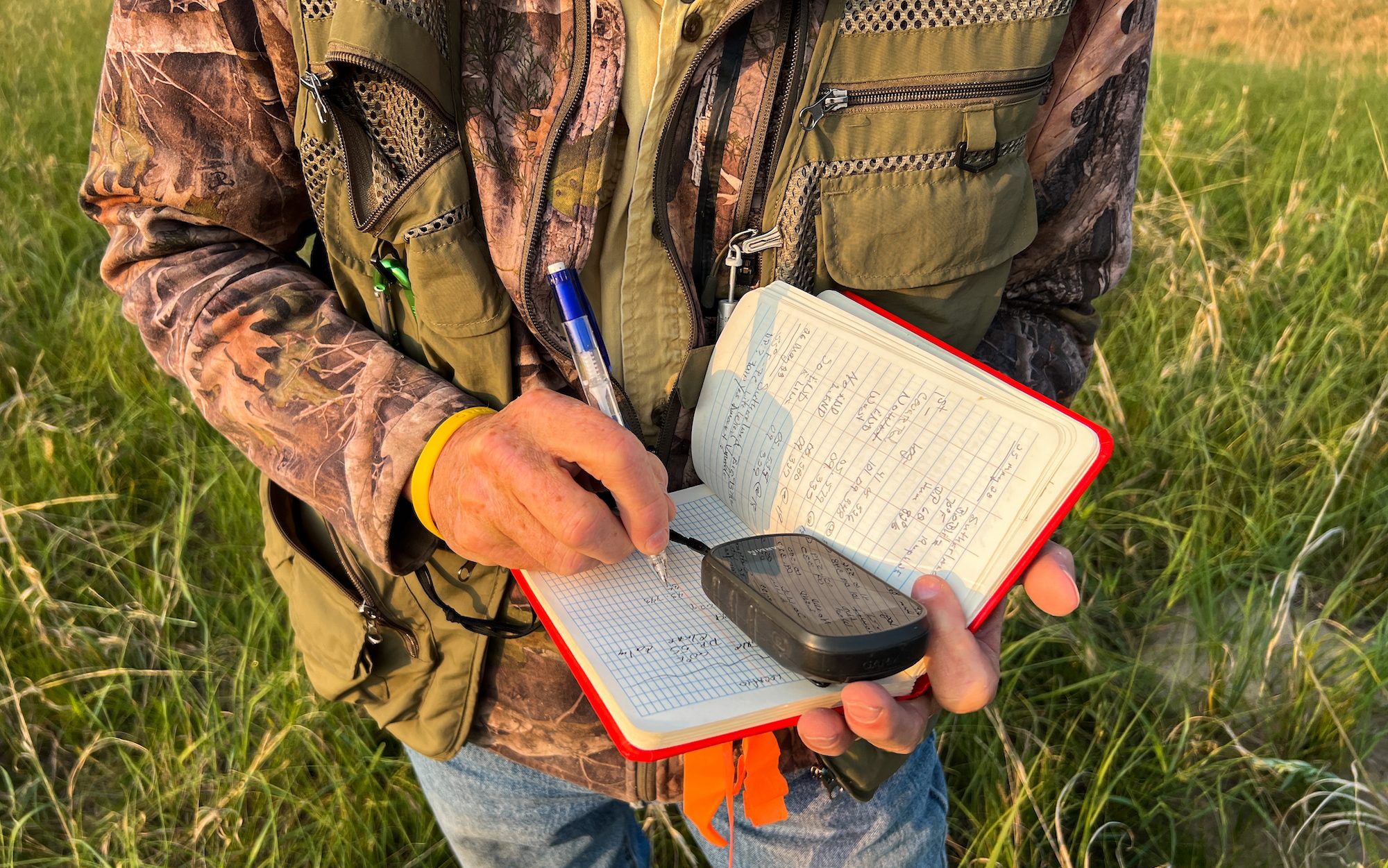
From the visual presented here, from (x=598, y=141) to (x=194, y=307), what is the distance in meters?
0.56

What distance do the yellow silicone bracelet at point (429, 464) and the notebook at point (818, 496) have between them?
0.47 ft

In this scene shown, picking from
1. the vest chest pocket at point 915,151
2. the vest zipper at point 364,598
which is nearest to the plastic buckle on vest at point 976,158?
the vest chest pocket at point 915,151

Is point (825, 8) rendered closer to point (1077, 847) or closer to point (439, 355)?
point (439, 355)

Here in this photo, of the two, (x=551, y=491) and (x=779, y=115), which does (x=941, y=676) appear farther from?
(x=779, y=115)

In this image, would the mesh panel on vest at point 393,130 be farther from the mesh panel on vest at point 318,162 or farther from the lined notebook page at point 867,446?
the lined notebook page at point 867,446

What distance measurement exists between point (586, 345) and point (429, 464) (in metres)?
0.23

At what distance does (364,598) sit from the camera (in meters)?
1.27

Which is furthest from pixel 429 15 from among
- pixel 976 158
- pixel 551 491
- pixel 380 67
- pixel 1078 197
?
pixel 1078 197

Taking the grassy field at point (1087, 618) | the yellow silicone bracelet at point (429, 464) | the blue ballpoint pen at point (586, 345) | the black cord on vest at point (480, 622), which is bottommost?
the grassy field at point (1087, 618)

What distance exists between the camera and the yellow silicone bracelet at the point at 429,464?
1.03 metres

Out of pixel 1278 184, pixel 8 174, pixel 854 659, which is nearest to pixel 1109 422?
pixel 1278 184

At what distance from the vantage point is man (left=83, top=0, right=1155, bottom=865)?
3.19ft

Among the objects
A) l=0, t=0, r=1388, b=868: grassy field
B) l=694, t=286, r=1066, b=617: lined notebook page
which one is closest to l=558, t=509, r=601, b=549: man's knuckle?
l=694, t=286, r=1066, b=617: lined notebook page

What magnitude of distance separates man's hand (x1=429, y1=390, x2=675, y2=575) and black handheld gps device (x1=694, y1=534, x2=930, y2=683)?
0.30 ft
